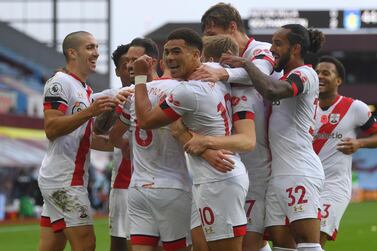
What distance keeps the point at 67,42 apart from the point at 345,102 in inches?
120

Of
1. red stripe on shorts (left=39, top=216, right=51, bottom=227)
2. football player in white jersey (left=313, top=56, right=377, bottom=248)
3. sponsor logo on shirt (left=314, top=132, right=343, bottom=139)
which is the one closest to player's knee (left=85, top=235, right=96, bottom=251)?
A: red stripe on shorts (left=39, top=216, right=51, bottom=227)

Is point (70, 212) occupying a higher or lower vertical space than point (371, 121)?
lower

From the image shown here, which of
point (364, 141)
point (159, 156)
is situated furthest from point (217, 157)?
point (364, 141)

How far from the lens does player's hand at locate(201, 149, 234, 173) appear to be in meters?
7.68

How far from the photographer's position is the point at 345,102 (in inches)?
411

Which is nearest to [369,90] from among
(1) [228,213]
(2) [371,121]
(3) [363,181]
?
(3) [363,181]

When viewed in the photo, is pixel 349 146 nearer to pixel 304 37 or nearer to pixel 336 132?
pixel 336 132

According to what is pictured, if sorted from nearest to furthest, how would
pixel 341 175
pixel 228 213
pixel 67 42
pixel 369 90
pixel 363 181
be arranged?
pixel 228 213
pixel 67 42
pixel 341 175
pixel 369 90
pixel 363 181

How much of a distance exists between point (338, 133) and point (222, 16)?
223cm

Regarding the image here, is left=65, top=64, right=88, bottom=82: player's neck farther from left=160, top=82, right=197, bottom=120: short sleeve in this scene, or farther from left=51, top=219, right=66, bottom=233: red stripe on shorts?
left=160, top=82, right=197, bottom=120: short sleeve

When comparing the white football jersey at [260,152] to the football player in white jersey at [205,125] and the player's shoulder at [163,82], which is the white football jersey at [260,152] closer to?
the football player in white jersey at [205,125]

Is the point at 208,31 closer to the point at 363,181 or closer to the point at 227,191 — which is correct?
the point at 227,191

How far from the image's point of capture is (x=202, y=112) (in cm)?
775

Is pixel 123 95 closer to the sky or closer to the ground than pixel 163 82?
closer to the ground
